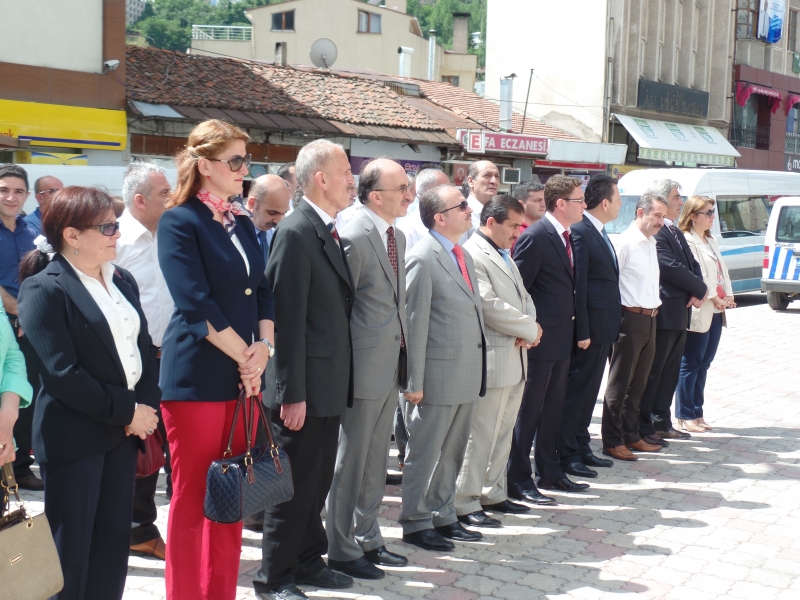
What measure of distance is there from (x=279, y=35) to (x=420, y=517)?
39.0 metres

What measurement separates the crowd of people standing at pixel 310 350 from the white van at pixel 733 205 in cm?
1073

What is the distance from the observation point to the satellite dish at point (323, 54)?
25.9m

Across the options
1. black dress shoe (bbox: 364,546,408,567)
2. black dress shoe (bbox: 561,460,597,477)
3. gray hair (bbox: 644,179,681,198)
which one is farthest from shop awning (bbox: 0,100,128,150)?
black dress shoe (bbox: 364,546,408,567)

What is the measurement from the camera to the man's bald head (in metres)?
6.09

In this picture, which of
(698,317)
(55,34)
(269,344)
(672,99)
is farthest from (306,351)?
(672,99)

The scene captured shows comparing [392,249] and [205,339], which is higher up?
[392,249]

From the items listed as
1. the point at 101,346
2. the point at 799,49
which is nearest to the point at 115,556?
the point at 101,346

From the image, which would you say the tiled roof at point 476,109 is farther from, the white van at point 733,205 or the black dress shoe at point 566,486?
the black dress shoe at point 566,486

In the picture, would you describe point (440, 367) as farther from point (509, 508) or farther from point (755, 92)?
point (755, 92)

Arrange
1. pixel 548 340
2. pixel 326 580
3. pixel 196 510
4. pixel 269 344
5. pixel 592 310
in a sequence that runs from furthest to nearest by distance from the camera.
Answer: pixel 592 310
pixel 548 340
pixel 326 580
pixel 269 344
pixel 196 510

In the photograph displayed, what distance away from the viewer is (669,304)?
7.73 meters

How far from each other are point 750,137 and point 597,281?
34046 mm

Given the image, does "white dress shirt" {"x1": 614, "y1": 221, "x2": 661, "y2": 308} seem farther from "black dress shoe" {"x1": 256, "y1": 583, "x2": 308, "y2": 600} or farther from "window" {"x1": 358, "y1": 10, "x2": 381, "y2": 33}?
"window" {"x1": 358, "y1": 10, "x2": 381, "y2": 33}

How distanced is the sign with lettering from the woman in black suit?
2995cm
